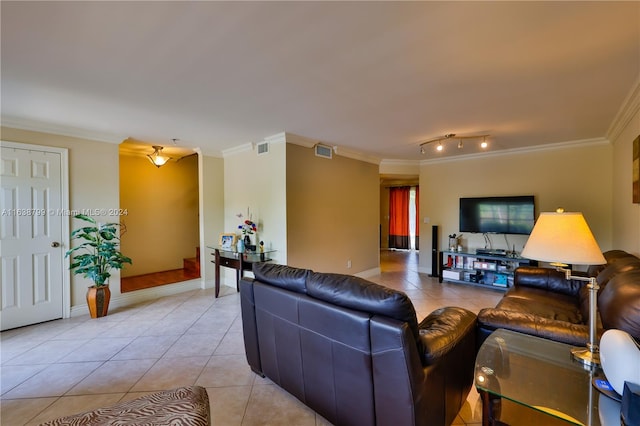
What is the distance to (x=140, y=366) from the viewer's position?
2.43m

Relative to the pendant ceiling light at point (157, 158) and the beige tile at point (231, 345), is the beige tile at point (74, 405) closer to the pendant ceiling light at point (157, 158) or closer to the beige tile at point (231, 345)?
the beige tile at point (231, 345)

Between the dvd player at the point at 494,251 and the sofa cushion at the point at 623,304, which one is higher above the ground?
the sofa cushion at the point at 623,304

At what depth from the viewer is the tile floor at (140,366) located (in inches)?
74.6

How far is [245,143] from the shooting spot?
14.4 ft

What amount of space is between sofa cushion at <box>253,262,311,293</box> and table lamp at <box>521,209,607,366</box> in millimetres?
1366

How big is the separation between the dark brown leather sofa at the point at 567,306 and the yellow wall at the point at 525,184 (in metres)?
1.89

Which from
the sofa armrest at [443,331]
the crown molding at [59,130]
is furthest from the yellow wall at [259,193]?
the sofa armrest at [443,331]

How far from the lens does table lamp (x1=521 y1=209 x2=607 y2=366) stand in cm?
150

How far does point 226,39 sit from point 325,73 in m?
0.75

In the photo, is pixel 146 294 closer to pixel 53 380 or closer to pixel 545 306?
pixel 53 380

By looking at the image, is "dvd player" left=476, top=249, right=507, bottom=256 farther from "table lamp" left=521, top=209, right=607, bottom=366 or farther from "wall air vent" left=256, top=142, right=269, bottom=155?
"wall air vent" left=256, top=142, right=269, bottom=155

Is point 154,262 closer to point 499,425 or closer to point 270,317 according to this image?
point 270,317

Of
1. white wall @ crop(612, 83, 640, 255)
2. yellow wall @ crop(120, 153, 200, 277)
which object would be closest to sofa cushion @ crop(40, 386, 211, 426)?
white wall @ crop(612, 83, 640, 255)

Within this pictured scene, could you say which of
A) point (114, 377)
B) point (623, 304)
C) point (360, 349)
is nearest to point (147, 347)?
point (114, 377)
